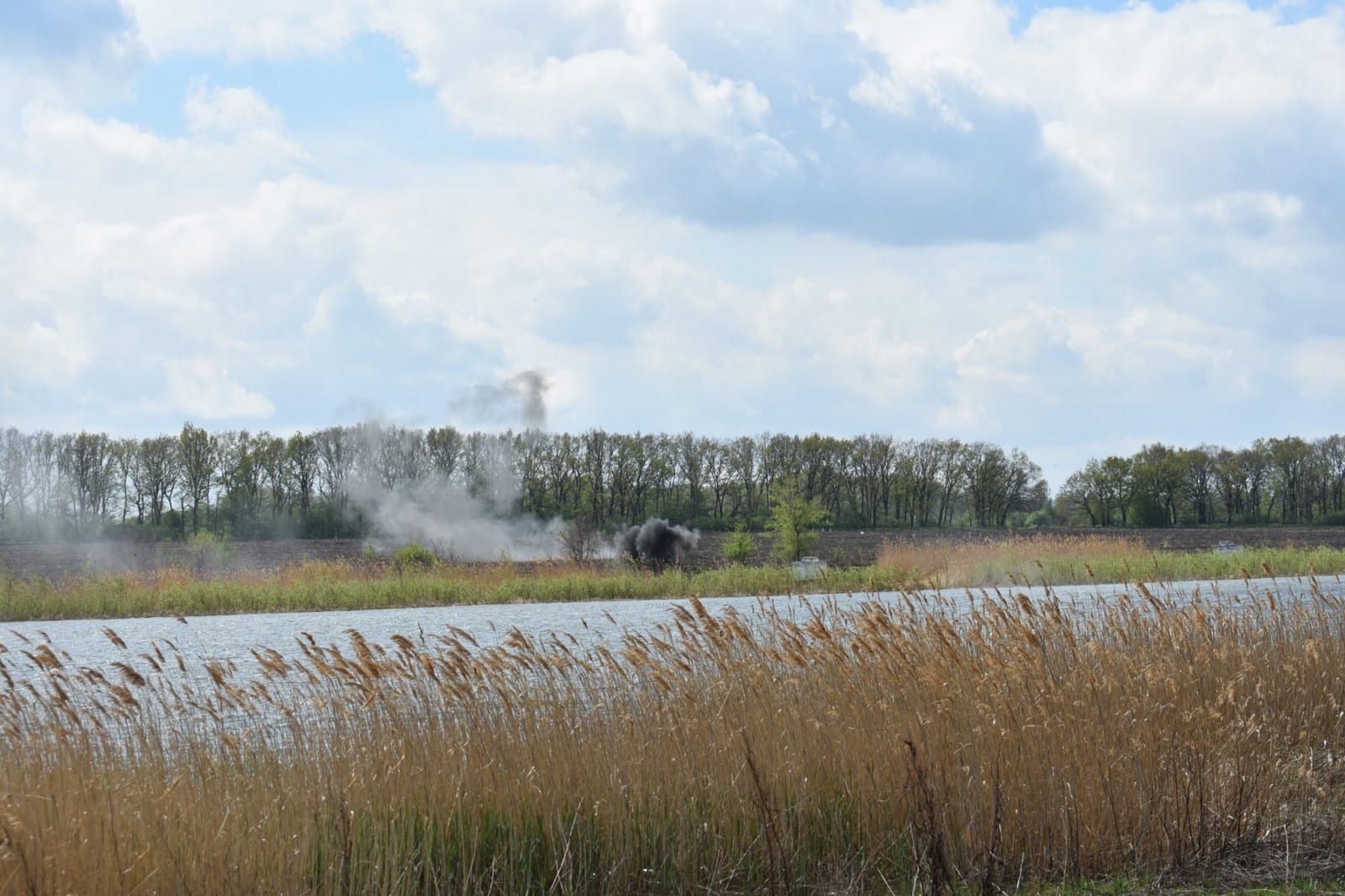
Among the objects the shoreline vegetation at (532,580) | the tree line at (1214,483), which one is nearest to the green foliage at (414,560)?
the shoreline vegetation at (532,580)

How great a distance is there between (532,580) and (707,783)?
2267cm

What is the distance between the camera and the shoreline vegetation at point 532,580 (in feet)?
88.2

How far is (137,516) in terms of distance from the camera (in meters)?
60.0

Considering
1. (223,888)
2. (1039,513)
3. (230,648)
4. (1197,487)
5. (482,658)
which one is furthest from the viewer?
(1039,513)

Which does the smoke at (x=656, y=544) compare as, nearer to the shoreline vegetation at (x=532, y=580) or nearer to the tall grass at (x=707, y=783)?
the shoreline vegetation at (x=532, y=580)

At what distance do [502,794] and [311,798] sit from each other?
1029 mm

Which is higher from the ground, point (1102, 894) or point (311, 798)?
point (311, 798)

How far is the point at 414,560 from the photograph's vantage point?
3378 centimetres

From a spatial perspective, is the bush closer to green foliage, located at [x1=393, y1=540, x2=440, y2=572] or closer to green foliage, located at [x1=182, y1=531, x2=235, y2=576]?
green foliage, located at [x1=393, y1=540, x2=440, y2=572]

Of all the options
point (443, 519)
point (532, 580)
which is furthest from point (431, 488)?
point (532, 580)

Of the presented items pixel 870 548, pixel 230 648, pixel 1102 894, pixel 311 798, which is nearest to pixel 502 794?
pixel 311 798

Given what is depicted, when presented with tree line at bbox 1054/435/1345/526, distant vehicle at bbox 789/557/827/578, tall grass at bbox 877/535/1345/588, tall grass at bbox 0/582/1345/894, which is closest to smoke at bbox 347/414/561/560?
distant vehicle at bbox 789/557/827/578

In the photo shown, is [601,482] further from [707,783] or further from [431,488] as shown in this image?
[707,783]

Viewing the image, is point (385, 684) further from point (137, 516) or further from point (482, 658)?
point (137, 516)
